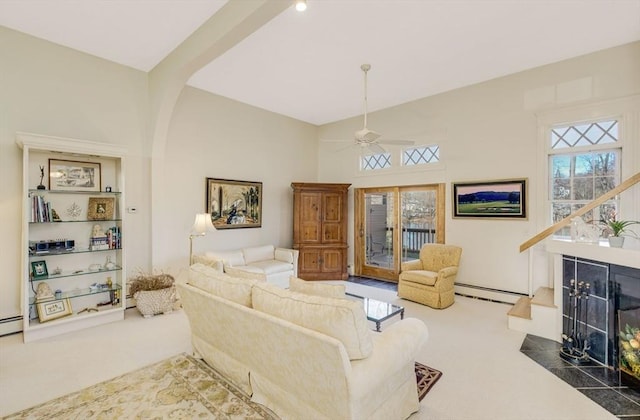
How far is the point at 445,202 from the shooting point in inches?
223

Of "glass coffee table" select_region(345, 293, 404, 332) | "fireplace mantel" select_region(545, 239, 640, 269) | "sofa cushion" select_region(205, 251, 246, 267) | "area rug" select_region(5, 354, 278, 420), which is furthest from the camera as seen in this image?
"sofa cushion" select_region(205, 251, 246, 267)

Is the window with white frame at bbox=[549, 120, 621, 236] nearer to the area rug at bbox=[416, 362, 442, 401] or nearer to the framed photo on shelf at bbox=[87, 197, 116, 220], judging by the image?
the area rug at bbox=[416, 362, 442, 401]

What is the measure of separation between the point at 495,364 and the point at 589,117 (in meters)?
3.75

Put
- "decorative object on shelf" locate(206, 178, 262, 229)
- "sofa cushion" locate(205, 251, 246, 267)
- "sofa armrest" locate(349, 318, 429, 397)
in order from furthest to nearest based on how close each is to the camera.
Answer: "decorative object on shelf" locate(206, 178, 262, 229)
"sofa cushion" locate(205, 251, 246, 267)
"sofa armrest" locate(349, 318, 429, 397)

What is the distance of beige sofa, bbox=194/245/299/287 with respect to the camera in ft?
17.0

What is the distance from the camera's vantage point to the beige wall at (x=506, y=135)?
4.10 m

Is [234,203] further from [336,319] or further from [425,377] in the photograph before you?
[336,319]

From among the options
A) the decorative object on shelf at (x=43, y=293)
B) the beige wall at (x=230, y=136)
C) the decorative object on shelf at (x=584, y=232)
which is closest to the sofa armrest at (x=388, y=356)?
the decorative object on shelf at (x=584, y=232)

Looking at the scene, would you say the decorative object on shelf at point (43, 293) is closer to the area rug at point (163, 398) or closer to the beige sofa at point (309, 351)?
the area rug at point (163, 398)

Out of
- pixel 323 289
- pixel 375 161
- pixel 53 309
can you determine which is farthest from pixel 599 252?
pixel 53 309

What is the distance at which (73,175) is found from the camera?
3990mm

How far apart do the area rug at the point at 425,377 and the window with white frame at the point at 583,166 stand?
10.8 feet

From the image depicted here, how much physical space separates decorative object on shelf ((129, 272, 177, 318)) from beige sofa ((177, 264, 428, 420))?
6.69 ft

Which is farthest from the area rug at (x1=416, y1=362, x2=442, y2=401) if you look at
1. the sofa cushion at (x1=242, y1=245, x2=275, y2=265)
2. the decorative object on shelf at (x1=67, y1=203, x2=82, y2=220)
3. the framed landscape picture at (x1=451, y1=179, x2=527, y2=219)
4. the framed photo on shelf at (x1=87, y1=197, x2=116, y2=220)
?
the decorative object on shelf at (x1=67, y1=203, x2=82, y2=220)
